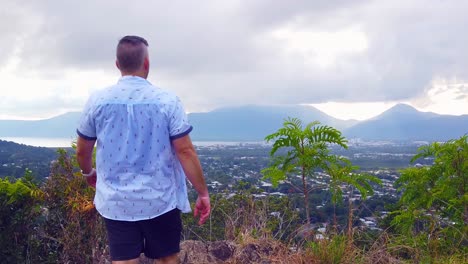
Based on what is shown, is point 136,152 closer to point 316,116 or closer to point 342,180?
point 342,180

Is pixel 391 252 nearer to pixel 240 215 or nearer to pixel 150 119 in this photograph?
pixel 240 215

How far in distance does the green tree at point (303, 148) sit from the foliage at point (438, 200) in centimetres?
104

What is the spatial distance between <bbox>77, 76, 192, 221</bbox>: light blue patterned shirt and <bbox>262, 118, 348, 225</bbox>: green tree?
1.75 m

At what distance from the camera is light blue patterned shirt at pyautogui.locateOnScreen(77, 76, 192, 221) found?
103 inches

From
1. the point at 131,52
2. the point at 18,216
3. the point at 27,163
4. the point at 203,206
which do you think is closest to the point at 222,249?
the point at 203,206

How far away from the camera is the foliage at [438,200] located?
4332 millimetres

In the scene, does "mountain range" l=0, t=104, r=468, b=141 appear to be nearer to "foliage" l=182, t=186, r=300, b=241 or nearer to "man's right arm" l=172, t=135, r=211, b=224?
"foliage" l=182, t=186, r=300, b=241

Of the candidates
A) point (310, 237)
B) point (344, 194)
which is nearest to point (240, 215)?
point (310, 237)

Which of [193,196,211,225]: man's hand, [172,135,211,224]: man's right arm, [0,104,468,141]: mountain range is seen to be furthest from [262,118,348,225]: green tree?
[0,104,468,141]: mountain range

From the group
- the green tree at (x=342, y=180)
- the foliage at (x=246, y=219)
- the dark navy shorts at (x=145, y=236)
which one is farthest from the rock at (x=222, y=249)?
the dark navy shorts at (x=145, y=236)

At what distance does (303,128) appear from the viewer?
4.36 metres

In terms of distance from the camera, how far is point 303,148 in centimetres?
430

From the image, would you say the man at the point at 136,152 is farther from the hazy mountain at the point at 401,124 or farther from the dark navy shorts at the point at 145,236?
the hazy mountain at the point at 401,124

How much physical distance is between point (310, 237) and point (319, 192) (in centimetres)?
62
